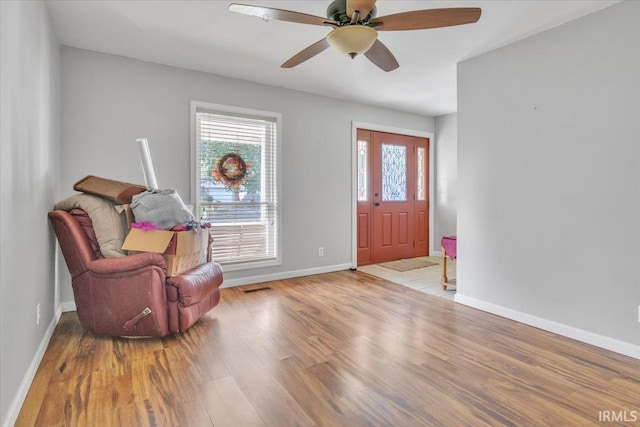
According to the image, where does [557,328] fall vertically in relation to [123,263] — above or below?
below

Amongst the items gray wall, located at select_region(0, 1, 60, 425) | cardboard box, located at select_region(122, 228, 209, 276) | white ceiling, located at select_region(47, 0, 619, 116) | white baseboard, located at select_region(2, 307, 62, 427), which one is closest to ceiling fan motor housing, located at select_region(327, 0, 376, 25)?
white ceiling, located at select_region(47, 0, 619, 116)

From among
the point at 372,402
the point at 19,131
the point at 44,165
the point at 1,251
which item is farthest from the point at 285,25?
the point at 372,402

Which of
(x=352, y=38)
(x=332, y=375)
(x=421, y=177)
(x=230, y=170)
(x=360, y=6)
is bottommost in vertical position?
(x=332, y=375)

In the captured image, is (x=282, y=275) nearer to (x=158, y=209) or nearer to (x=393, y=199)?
(x=158, y=209)

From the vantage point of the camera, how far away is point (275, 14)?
1889 mm

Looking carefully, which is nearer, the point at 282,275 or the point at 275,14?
the point at 275,14

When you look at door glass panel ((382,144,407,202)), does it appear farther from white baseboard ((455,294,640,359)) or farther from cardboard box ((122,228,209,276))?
cardboard box ((122,228,209,276))

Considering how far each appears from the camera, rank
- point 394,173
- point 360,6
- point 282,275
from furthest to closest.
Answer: point 394,173 → point 282,275 → point 360,6

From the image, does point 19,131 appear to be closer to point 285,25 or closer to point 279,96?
point 285,25

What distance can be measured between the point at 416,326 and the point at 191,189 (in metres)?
2.74

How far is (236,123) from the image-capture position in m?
4.00

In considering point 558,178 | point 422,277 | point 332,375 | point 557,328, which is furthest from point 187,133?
point 557,328

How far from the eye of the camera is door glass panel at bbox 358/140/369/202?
5.16 meters

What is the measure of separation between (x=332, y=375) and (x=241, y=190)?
262 centimetres
